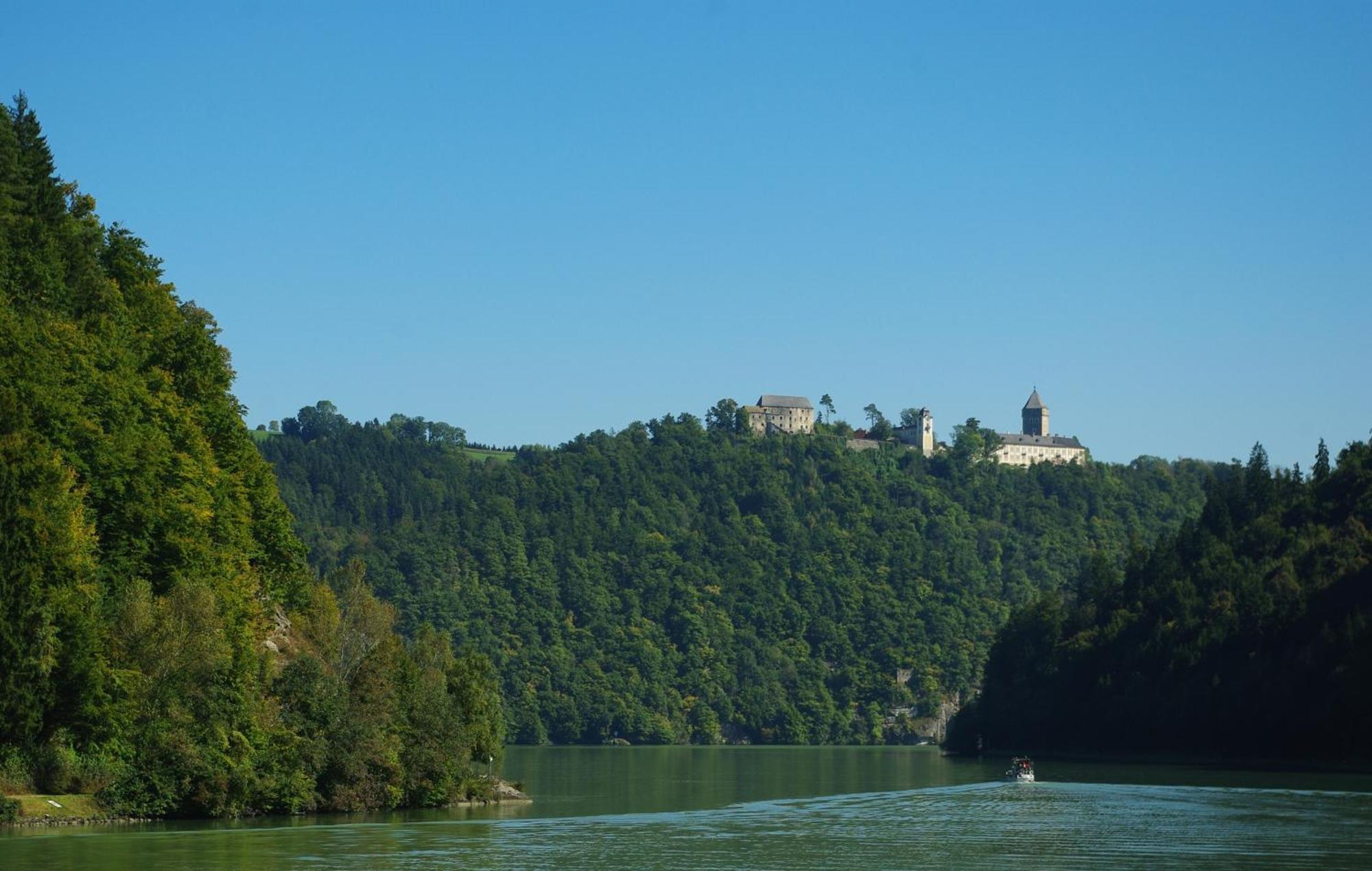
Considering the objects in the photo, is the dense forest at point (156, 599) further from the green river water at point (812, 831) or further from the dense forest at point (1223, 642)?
the dense forest at point (1223, 642)

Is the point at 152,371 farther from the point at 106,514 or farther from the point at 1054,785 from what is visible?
the point at 1054,785

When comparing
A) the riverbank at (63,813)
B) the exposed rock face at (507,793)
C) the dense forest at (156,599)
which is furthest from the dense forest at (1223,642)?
the riverbank at (63,813)

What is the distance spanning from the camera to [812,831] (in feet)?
261

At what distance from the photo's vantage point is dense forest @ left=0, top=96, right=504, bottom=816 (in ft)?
229

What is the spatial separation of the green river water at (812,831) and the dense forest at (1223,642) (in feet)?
48.0

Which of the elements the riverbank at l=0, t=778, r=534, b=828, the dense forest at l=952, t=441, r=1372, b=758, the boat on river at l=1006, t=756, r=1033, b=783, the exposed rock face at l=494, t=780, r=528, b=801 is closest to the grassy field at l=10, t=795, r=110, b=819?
the riverbank at l=0, t=778, r=534, b=828

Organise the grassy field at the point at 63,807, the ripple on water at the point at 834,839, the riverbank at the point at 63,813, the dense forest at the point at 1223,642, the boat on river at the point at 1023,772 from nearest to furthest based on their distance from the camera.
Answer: the ripple on water at the point at 834,839 < the riverbank at the point at 63,813 < the grassy field at the point at 63,807 < the boat on river at the point at 1023,772 < the dense forest at the point at 1223,642

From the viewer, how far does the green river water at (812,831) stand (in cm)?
6259

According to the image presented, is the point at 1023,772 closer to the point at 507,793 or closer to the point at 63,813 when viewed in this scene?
the point at 507,793

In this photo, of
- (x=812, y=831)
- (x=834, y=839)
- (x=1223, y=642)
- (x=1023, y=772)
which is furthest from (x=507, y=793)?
(x=1223, y=642)

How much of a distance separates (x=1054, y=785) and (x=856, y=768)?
42.7 metres

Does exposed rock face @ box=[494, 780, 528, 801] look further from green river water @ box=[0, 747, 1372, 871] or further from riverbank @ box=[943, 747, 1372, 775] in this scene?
riverbank @ box=[943, 747, 1372, 775]

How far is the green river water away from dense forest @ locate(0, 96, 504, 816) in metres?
3.30

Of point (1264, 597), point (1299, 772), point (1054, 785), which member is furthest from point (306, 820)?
point (1264, 597)
